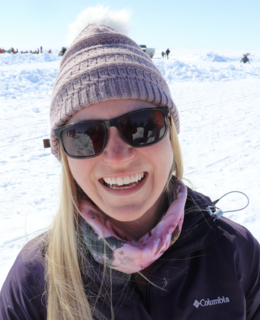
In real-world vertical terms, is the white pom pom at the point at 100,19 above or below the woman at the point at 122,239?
above

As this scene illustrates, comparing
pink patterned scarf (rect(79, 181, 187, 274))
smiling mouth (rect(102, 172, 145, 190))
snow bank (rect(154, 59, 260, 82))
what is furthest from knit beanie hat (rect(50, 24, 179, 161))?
snow bank (rect(154, 59, 260, 82))

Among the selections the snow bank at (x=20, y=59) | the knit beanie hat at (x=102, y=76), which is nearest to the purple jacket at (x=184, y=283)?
the knit beanie hat at (x=102, y=76)

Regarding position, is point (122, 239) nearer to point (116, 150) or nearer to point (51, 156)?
point (116, 150)

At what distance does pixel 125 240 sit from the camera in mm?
1501

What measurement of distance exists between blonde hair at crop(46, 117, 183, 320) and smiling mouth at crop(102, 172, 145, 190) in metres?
0.26

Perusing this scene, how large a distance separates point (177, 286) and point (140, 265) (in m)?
0.22

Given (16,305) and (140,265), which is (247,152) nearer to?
(140,265)

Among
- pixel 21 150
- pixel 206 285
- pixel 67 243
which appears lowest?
pixel 206 285

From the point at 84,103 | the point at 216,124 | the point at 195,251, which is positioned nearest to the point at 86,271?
the point at 195,251

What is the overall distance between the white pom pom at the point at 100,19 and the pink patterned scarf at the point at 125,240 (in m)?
1.15

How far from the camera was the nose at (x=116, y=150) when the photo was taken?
1286 millimetres

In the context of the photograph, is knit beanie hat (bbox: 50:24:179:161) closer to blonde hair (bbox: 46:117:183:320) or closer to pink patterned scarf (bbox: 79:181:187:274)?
blonde hair (bbox: 46:117:183:320)

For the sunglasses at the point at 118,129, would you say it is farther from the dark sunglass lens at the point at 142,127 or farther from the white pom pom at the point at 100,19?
the white pom pom at the point at 100,19

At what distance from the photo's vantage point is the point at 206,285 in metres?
1.36
